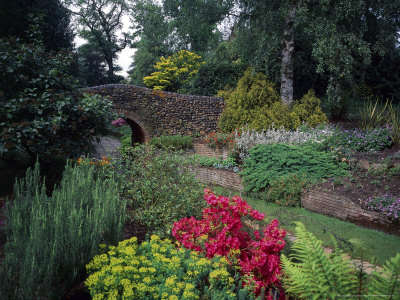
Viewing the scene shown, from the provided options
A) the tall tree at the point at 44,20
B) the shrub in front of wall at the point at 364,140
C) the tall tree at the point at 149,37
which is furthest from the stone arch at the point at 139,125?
the tall tree at the point at 149,37

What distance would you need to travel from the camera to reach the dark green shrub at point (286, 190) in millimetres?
6426

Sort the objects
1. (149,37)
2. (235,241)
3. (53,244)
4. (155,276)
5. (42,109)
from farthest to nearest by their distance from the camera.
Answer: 1. (149,37)
2. (42,109)
3. (235,241)
4. (155,276)
5. (53,244)

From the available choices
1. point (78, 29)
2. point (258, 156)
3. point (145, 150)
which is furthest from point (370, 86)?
point (78, 29)

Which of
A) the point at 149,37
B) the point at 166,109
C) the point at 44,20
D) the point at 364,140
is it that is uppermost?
the point at 149,37

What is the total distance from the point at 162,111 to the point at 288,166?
7.75m

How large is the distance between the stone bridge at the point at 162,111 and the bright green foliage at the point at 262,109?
1089 mm

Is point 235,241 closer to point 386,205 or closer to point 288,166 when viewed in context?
point 386,205

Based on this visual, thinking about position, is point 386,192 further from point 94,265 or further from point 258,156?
point 94,265

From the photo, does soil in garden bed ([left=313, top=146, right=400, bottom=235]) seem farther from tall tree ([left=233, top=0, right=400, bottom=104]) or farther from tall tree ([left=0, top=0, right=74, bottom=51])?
tall tree ([left=0, top=0, right=74, bottom=51])

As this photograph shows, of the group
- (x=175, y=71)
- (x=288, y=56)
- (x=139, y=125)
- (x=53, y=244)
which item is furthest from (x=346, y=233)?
(x=175, y=71)

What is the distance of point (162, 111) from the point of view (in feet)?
45.0

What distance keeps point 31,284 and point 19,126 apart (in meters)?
3.16

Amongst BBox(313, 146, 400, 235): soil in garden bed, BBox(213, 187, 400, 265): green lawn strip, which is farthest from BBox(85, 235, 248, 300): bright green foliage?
BBox(313, 146, 400, 235): soil in garden bed

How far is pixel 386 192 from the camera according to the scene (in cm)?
584
